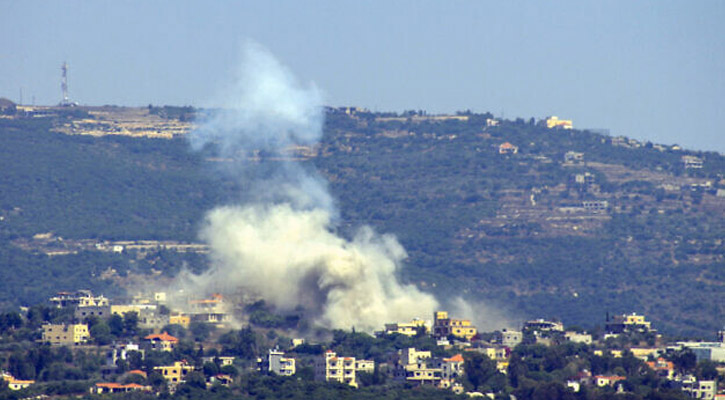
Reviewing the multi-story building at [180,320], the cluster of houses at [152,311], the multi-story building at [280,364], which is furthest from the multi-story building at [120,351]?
the multi-story building at [180,320]

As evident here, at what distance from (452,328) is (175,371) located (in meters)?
20.4

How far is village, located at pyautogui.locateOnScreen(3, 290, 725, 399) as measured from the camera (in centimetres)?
12556

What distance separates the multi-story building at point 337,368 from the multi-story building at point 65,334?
13.6 meters

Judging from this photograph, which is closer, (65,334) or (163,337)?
Result: (163,337)

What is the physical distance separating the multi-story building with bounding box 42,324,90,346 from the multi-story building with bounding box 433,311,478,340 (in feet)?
56.4

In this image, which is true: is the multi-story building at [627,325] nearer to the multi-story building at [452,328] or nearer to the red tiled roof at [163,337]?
the multi-story building at [452,328]

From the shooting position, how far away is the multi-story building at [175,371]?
125188mm

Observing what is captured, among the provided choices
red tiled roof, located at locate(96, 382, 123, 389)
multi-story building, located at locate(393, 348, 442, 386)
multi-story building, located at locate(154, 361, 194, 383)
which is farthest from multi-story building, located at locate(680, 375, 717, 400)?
red tiled roof, located at locate(96, 382, 123, 389)

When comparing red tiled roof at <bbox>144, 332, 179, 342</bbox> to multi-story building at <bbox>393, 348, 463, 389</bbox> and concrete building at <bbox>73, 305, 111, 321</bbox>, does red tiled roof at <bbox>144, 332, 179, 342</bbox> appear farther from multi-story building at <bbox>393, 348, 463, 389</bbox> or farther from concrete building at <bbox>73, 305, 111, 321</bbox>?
multi-story building at <bbox>393, 348, 463, 389</bbox>

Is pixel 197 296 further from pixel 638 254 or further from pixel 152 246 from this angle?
pixel 638 254

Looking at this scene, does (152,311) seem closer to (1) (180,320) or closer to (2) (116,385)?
(1) (180,320)

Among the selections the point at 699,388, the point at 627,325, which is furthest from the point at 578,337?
the point at 699,388

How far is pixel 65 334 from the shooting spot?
449 ft

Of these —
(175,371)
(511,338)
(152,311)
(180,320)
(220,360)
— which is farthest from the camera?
(152,311)
